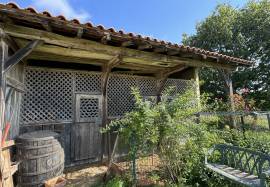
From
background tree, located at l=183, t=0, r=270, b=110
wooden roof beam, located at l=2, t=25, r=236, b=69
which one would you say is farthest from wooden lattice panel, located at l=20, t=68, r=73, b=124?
background tree, located at l=183, t=0, r=270, b=110

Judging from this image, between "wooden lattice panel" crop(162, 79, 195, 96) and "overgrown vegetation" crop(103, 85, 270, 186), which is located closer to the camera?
"overgrown vegetation" crop(103, 85, 270, 186)

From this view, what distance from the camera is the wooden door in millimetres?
4965

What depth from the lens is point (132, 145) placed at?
358cm

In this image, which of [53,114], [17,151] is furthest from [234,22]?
[17,151]

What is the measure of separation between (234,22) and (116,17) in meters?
9.12

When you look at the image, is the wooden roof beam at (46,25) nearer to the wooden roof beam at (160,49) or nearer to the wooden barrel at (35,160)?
the wooden barrel at (35,160)

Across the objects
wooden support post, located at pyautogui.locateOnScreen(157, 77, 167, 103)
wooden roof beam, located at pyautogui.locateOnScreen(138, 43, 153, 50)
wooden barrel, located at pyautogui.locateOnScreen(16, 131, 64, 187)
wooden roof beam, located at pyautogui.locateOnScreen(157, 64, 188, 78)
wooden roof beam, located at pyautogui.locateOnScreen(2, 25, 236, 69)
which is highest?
wooden roof beam, located at pyautogui.locateOnScreen(138, 43, 153, 50)

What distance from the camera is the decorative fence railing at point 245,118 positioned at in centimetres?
498

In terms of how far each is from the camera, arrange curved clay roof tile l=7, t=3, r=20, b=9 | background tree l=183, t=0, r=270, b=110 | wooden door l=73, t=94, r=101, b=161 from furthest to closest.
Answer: background tree l=183, t=0, r=270, b=110 < wooden door l=73, t=94, r=101, b=161 < curved clay roof tile l=7, t=3, r=20, b=9

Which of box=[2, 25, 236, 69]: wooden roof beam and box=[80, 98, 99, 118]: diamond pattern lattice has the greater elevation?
box=[2, 25, 236, 69]: wooden roof beam

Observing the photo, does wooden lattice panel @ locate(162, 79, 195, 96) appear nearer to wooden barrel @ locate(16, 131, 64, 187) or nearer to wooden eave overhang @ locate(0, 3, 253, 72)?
wooden eave overhang @ locate(0, 3, 253, 72)

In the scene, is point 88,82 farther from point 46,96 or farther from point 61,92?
point 46,96

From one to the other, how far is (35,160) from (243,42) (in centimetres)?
1513

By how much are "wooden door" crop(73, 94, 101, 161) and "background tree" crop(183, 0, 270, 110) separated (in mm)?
10068
